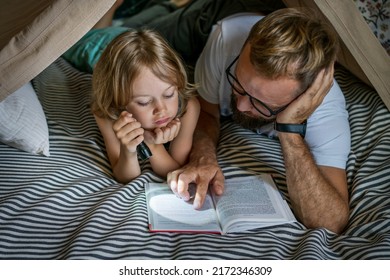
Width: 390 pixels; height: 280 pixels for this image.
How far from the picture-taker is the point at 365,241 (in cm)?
139

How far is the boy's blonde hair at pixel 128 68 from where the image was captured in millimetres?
1510

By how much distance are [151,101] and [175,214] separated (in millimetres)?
304

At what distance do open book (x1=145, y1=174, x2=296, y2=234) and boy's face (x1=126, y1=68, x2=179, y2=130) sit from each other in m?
0.18

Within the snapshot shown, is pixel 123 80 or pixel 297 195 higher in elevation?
pixel 123 80

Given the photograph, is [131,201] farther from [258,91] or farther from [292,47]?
[292,47]

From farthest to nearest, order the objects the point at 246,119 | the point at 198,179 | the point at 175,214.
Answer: the point at 246,119, the point at 198,179, the point at 175,214

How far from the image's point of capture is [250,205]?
1478 millimetres

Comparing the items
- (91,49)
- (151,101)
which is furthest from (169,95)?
(91,49)

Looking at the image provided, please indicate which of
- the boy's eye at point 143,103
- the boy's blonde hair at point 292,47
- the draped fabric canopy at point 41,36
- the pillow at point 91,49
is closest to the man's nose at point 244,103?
the boy's blonde hair at point 292,47
